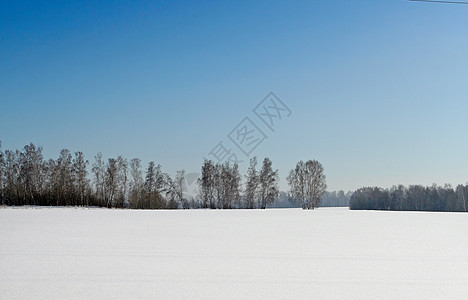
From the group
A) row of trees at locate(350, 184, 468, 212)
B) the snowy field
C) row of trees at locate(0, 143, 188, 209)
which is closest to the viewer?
the snowy field

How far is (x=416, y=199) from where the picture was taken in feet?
271

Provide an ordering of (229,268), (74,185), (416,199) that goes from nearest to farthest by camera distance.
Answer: (229,268) < (74,185) < (416,199)

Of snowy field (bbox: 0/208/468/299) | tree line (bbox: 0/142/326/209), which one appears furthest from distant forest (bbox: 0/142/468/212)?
snowy field (bbox: 0/208/468/299)

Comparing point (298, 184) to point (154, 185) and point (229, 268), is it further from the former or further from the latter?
point (229, 268)

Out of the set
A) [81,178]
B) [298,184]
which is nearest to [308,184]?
[298,184]

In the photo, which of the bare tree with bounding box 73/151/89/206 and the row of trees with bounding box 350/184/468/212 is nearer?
the bare tree with bounding box 73/151/89/206

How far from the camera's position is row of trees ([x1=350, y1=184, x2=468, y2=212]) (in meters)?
75.9

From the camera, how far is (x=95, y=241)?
34.0 feet

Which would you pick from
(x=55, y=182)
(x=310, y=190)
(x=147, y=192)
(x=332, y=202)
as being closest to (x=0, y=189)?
(x=55, y=182)

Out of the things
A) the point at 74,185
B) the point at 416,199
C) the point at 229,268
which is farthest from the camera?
the point at 416,199

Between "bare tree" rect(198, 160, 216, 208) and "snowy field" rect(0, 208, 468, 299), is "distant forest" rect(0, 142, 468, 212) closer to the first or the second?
"bare tree" rect(198, 160, 216, 208)

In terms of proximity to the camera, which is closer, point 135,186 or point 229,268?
point 229,268

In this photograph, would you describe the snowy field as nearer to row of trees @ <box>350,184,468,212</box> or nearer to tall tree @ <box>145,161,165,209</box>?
tall tree @ <box>145,161,165,209</box>

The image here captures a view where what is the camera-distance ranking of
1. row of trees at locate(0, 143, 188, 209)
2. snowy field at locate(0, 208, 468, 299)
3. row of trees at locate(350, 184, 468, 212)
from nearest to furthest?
snowy field at locate(0, 208, 468, 299)
row of trees at locate(0, 143, 188, 209)
row of trees at locate(350, 184, 468, 212)
